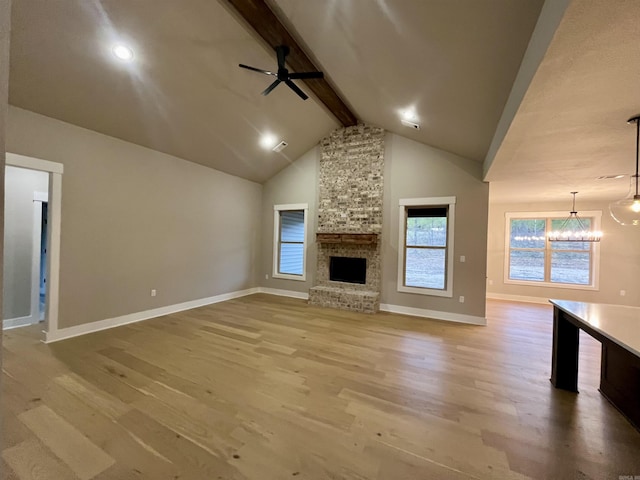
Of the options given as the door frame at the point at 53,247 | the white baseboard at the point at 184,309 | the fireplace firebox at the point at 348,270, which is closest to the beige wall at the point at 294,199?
the white baseboard at the point at 184,309

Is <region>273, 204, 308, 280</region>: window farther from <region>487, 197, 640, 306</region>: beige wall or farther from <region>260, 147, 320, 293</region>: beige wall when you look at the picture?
<region>487, 197, 640, 306</region>: beige wall

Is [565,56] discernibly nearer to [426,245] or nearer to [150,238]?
[426,245]

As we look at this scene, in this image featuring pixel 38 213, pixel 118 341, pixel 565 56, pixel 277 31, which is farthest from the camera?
pixel 38 213

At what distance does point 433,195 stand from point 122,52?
16.1 ft

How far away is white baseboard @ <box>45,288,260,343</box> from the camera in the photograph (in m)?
3.54

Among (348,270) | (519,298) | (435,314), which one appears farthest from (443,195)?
(519,298)

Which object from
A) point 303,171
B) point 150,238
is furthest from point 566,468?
point 303,171

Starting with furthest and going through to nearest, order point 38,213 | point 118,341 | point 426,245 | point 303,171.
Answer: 1. point 303,171
2. point 426,245
3. point 38,213
4. point 118,341

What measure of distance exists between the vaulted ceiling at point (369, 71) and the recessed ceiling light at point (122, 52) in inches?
2.6

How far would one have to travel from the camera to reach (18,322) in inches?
157

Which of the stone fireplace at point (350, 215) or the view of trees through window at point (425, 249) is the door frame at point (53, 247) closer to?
the stone fireplace at point (350, 215)

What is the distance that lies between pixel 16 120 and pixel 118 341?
292 centimetres

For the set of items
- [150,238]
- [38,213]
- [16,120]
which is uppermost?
[16,120]

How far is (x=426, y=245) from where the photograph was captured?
17.2ft
